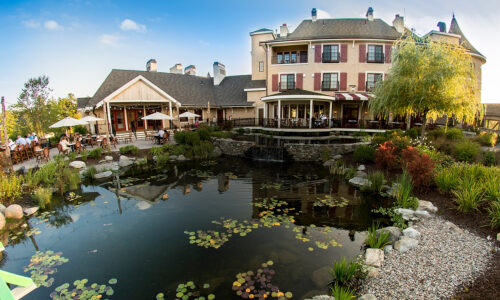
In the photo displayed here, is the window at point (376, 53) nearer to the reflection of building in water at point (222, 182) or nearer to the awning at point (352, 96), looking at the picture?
the awning at point (352, 96)

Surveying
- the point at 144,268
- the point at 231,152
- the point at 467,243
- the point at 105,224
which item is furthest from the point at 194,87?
the point at 467,243

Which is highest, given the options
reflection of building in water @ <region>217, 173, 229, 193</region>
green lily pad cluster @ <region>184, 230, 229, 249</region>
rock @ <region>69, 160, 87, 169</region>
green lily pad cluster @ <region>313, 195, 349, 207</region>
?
rock @ <region>69, 160, 87, 169</region>

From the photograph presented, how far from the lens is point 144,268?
5211 mm

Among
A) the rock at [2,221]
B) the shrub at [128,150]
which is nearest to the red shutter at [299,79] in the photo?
the shrub at [128,150]

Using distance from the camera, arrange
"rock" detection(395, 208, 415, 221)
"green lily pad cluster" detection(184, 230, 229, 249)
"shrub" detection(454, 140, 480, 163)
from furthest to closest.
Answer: "shrub" detection(454, 140, 480, 163)
"rock" detection(395, 208, 415, 221)
"green lily pad cluster" detection(184, 230, 229, 249)

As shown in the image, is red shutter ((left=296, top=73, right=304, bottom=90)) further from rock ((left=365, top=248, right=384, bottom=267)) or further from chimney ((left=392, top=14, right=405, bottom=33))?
rock ((left=365, top=248, right=384, bottom=267))

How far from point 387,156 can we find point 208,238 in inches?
335

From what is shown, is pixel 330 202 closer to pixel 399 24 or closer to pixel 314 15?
pixel 314 15

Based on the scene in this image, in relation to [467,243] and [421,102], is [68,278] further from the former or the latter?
[421,102]

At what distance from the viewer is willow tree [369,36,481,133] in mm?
11602

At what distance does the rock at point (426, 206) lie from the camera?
7111 mm

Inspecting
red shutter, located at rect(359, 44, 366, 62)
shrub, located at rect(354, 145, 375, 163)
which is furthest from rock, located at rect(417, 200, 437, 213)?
red shutter, located at rect(359, 44, 366, 62)

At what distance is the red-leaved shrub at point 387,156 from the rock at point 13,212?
13.4 metres

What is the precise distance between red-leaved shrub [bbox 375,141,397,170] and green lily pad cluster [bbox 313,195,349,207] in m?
3.34
